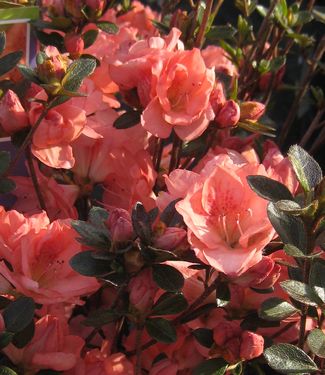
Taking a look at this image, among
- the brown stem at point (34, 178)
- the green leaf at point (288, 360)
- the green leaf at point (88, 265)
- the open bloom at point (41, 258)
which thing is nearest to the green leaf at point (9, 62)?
the brown stem at point (34, 178)

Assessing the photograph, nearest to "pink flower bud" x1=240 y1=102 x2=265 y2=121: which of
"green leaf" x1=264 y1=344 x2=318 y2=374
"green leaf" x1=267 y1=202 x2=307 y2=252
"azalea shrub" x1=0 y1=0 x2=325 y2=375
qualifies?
"azalea shrub" x1=0 y1=0 x2=325 y2=375

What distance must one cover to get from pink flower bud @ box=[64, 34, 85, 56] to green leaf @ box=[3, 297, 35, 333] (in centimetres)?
52

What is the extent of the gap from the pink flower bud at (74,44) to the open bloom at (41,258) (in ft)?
1.32

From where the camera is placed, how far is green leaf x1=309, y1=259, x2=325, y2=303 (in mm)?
916

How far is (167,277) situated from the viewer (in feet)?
3.02

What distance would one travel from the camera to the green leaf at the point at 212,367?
0.99 meters

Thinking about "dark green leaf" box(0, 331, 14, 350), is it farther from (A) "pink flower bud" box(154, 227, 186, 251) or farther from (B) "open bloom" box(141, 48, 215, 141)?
(B) "open bloom" box(141, 48, 215, 141)

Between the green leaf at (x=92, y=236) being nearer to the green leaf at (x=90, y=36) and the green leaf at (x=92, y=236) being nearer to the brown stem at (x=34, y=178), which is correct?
the brown stem at (x=34, y=178)

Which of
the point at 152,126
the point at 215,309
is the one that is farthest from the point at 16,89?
the point at 215,309

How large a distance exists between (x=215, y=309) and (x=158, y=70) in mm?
360

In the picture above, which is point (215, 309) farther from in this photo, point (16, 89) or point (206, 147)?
point (16, 89)

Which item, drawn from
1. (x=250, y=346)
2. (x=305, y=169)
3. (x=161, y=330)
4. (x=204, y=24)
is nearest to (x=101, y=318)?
(x=161, y=330)

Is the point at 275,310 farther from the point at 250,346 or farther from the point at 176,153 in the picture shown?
the point at 176,153

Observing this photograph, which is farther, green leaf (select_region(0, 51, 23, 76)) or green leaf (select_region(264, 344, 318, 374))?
green leaf (select_region(0, 51, 23, 76))
